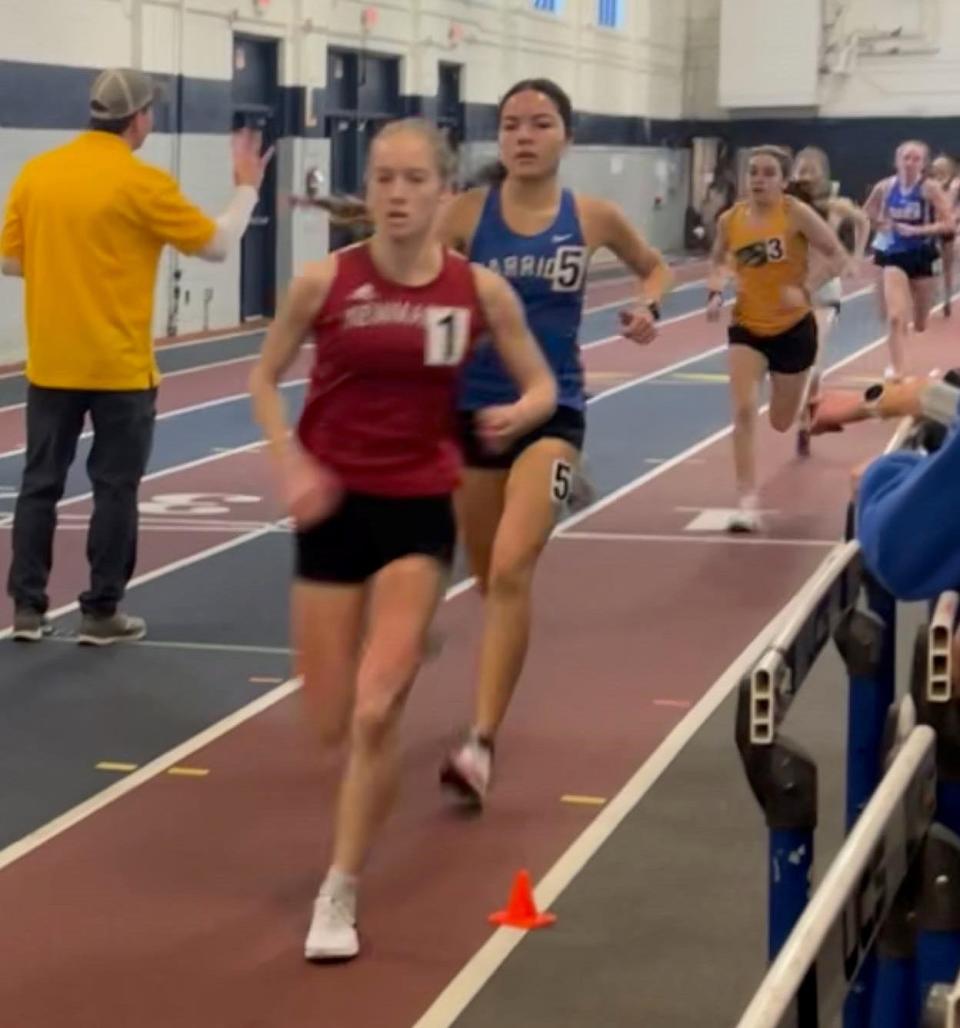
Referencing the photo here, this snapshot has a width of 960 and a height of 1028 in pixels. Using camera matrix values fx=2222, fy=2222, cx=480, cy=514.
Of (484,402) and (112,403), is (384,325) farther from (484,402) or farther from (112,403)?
(112,403)

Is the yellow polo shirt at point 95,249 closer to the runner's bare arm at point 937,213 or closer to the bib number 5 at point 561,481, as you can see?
the bib number 5 at point 561,481

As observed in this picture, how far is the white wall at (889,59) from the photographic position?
3803cm

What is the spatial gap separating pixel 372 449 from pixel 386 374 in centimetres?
18

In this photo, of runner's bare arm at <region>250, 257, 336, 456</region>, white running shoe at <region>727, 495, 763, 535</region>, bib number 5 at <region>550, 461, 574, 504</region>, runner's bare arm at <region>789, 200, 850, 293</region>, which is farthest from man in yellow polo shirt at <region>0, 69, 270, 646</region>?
runner's bare arm at <region>789, 200, 850, 293</region>

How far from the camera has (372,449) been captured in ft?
17.4

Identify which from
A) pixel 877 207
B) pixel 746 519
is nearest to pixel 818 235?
pixel 746 519

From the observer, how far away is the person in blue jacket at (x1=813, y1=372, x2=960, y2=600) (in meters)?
2.74

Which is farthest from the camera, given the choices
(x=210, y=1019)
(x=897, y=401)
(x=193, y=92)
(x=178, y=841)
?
(x=193, y=92)

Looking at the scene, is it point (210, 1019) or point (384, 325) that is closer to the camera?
point (210, 1019)

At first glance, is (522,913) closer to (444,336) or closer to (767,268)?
(444,336)

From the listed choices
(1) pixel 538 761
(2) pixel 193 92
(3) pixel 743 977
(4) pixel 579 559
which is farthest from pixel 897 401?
(2) pixel 193 92

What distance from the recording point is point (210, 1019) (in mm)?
4789

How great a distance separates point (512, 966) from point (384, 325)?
1.52 metres

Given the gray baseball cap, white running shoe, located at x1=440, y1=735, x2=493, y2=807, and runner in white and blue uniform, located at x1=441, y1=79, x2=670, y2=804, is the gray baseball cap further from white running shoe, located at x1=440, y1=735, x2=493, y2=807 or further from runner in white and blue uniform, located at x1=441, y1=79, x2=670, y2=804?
white running shoe, located at x1=440, y1=735, x2=493, y2=807
